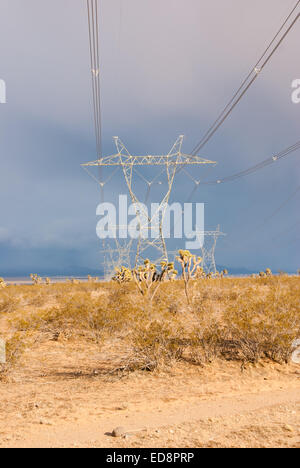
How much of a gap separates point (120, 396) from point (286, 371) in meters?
4.11

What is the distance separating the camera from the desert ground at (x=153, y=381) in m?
5.08

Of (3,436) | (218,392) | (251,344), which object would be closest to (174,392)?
(218,392)

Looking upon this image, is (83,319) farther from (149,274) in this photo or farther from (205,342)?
(149,274)

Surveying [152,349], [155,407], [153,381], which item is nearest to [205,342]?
[152,349]

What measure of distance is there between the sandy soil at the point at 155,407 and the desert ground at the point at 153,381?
18 millimetres

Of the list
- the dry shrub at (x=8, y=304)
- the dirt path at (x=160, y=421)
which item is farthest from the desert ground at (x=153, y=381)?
the dry shrub at (x=8, y=304)

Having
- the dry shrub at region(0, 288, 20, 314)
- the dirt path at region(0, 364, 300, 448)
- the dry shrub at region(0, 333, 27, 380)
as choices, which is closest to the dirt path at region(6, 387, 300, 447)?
the dirt path at region(0, 364, 300, 448)

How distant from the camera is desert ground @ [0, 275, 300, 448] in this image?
5.08 metres

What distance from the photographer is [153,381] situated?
770 centimetres

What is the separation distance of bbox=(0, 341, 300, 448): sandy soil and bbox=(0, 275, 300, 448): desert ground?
0.02m

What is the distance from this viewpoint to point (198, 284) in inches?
951

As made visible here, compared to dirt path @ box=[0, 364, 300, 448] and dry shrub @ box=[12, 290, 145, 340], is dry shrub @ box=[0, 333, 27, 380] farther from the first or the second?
dry shrub @ box=[12, 290, 145, 340]

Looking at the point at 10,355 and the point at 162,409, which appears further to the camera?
the point at 10,355

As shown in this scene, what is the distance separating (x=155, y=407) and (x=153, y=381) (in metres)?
1.46
